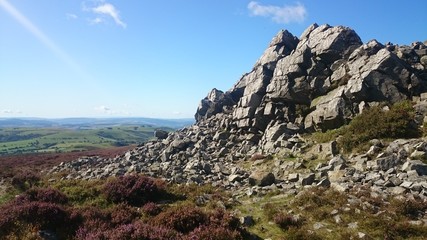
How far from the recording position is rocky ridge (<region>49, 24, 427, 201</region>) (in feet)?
65.1

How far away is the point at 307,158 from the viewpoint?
85.3ft

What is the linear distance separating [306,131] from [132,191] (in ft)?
68.2

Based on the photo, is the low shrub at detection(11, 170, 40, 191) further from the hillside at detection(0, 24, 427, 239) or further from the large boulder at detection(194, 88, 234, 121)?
the large boulder at detection(194, 88, 234, 121)

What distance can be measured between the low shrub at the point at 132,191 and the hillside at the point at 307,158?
9 centimetres

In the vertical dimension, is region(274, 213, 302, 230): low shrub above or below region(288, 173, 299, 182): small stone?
below

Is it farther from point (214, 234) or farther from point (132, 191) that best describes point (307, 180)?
point (132, 191)

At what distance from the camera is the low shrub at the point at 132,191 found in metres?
19.2

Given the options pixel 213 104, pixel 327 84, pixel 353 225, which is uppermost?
pixel 327 84

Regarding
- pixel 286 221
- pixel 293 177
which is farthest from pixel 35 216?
pixel 293 177

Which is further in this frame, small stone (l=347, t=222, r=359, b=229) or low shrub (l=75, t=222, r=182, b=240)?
small stone (l=347, t=222, r=359, b=229)

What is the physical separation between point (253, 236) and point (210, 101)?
4605 cm

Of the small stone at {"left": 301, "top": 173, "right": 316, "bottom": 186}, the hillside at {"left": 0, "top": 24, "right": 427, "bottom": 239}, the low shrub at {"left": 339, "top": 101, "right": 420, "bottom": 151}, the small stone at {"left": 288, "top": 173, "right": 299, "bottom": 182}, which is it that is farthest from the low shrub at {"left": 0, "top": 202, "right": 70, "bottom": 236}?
the low shrub at {"left": 339, "top": 101, "right": 420, "bottom": 151}

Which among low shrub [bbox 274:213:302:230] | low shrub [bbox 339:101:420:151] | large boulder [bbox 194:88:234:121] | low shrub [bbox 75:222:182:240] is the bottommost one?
low shrub [bbox 75:222:182:240]

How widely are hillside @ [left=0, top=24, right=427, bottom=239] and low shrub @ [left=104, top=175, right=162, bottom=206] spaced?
9cm
